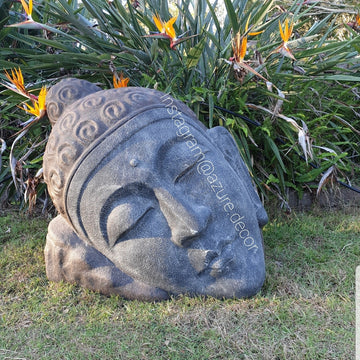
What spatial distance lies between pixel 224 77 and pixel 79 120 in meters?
1.48

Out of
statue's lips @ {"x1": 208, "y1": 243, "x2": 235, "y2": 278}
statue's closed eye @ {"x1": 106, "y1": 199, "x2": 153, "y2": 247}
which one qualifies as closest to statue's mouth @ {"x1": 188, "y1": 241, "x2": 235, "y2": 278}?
statue's lips @ {"x1": 208, "y1": 243, "x2": 235, "y2": 278}

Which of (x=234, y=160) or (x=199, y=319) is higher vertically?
(x=234, y=160)

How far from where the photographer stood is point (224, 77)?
3.06m

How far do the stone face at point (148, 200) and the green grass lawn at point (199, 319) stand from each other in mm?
113

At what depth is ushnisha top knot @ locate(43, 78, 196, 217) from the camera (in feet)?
6.19

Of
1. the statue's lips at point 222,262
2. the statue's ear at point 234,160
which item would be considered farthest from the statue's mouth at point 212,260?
the statue's ear at point 234,160

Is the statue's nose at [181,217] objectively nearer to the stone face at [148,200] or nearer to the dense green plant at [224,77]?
the stone face at [148,200]

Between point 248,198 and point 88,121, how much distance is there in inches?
35.0

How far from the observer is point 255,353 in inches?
64.1

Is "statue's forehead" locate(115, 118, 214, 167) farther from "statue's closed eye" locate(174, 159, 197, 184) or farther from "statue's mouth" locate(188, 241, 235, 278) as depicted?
"statue's mouth" locate(188, 241, 235, 278)

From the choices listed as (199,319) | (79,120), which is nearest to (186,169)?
(79,120)

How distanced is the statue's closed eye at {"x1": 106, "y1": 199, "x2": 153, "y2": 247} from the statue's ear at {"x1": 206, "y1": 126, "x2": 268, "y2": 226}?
0.60 metres

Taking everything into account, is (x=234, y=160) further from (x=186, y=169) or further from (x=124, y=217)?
(x=124, y=217)

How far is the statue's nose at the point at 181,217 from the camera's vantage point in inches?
72.8
